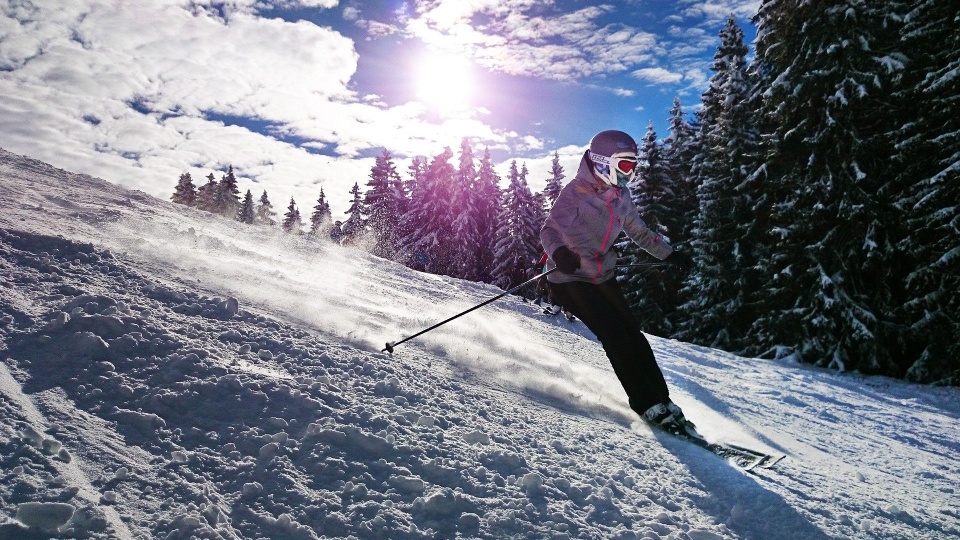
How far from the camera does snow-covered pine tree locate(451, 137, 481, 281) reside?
136ft

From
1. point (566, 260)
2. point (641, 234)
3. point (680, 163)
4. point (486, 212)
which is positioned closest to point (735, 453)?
point (566, 260)

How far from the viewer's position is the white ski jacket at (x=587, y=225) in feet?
15.1

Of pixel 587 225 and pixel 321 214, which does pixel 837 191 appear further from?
pixel 321 214

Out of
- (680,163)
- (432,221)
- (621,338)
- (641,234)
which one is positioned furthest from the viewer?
(432,221)

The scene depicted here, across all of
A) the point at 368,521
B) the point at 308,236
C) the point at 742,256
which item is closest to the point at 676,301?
the point at 742,256

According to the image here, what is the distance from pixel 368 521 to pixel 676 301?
28.7 meters

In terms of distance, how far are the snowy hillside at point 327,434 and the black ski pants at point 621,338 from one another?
26 centimetres

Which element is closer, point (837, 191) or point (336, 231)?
point (837, 191)

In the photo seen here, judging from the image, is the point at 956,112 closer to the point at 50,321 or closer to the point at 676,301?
the point at 50,321

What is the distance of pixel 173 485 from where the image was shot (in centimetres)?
220

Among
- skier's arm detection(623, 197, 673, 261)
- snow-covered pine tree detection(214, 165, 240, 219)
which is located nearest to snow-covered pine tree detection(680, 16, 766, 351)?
skier's arm detection(623, 197, 673, 261)

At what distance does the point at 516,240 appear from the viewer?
128 feet

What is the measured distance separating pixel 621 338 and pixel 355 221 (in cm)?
4976

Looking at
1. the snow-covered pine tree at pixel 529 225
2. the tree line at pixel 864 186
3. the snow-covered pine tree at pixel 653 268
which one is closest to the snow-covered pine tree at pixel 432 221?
the snow-covered pine tree at pixel 529 225
